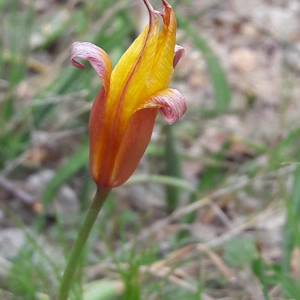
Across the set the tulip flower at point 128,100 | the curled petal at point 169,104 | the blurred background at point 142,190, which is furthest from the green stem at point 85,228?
the blurred background at point 142,190

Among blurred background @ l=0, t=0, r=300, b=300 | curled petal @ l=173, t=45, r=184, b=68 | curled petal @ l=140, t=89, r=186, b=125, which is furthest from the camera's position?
blurred background @ l=0, t=0, r=300, b=300

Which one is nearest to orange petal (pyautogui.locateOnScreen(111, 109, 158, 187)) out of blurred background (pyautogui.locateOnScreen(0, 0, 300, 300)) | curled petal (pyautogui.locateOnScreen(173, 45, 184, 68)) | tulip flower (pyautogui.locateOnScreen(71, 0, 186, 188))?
tulip flower (pyautogui.locateOnScreen(71, 0, 186, 188))

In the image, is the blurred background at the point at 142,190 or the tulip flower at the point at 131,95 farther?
the blurred background at the point at 142,190

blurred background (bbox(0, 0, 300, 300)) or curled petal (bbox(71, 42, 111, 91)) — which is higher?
blurred background (bbox(0, 0, 300, 300))

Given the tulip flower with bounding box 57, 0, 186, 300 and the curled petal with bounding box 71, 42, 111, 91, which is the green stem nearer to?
the tulip flower with bounding box 57, 0, 186, 300

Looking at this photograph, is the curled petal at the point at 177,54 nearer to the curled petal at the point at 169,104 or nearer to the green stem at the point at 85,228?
the curled petal at the point at 169,104

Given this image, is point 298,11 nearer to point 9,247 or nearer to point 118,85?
point 9,247

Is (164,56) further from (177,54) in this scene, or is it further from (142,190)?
(142,190)
